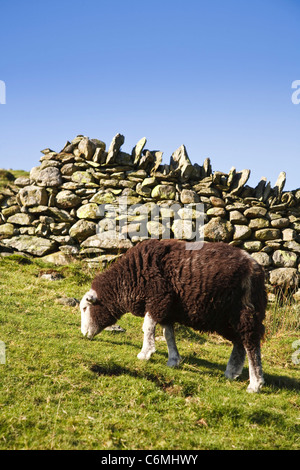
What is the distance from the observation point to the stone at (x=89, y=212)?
583 inches

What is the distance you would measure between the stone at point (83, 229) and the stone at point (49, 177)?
2052 millimetres

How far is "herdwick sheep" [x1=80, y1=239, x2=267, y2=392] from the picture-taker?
638 centimetres

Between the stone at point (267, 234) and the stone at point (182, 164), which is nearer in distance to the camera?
the stone at point (267, 234)

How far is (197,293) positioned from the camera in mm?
6500

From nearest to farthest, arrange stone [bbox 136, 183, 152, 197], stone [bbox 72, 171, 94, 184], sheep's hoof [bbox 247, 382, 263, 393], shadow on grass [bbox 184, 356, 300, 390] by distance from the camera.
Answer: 1. sheep's hoof [bbox 247, 382, 263, 393]
2. shadow on grass [bbox 184, 356, 300, 390]
3. stone [bbox 136, 183, 152, 197]
4. stone [bbox 72, 171, 94, 184]

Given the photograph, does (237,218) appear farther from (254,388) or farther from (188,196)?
(254,388)

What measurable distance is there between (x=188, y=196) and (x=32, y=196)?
6.31m

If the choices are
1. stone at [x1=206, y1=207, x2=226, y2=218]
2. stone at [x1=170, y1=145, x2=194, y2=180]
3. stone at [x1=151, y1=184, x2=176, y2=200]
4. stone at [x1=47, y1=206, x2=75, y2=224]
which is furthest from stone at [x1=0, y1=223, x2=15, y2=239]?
stone at [x1=206, y1=207, x2=226, y2=218]

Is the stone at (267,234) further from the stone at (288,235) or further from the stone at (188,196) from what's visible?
the stone at (188,196)

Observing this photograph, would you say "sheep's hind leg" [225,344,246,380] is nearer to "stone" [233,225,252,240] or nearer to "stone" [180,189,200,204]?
"stone" [233,225,252,240]

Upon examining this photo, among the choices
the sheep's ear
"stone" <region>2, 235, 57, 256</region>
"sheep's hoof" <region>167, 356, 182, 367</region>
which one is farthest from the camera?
"stone" <region>2, 235, 57, 256</region>

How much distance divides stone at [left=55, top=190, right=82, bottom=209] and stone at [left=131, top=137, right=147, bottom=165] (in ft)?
8.78

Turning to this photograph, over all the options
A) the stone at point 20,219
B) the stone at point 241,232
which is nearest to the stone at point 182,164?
the stone at point 241,232
